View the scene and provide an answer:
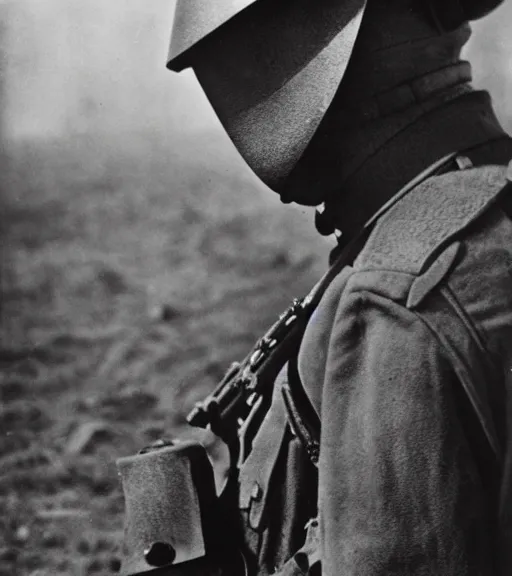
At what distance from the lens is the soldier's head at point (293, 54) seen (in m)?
1.70

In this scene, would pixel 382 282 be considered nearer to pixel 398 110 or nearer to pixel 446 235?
pixel 446 235

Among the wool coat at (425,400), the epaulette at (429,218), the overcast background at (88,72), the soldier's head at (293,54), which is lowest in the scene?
the wool coat at (425,400)

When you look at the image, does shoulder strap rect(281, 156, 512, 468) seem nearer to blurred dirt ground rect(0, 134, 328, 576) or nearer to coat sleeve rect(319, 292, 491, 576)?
coat sleeve rect(319, 292, 491, 576)

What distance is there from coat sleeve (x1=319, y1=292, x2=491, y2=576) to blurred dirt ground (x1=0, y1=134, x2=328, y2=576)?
8.66ft

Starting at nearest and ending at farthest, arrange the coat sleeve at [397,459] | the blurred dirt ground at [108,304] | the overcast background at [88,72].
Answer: the coat sleeve at [397,459]
the blurred dirt ground at [108,304]
the overcast background at [88,72]

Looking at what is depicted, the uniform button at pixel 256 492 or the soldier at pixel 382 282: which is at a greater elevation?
the soldier at pixel 382 282

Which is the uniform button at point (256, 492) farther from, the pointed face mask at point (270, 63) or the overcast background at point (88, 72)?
the overcast background at point (88, 72)

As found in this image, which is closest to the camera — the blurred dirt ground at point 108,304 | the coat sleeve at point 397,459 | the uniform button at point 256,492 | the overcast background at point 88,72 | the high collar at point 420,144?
the coat sleeve at point 397,459

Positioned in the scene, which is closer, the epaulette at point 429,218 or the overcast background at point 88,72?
the epaulette at point 429,218

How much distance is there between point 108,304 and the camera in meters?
5.74

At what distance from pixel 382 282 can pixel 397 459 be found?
26 cm

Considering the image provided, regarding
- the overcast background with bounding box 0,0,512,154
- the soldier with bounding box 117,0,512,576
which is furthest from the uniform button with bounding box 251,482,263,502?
the overcast background with bounding box 0,0,512,154

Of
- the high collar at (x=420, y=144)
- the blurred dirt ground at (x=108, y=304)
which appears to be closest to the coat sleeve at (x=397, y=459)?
the high collar at (x=420, y=144)

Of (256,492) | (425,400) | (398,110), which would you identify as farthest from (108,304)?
(425,400)
